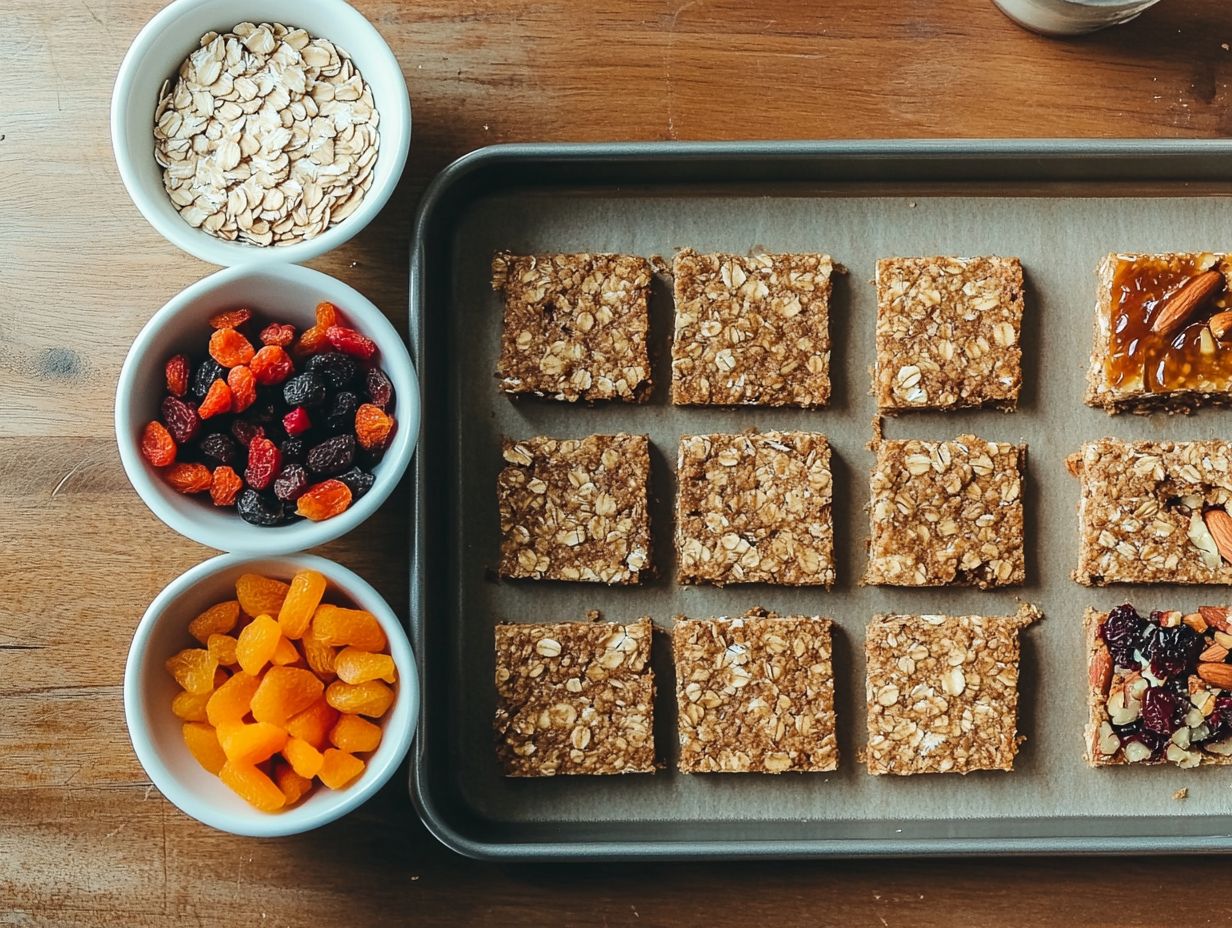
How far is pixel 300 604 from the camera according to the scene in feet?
4.82

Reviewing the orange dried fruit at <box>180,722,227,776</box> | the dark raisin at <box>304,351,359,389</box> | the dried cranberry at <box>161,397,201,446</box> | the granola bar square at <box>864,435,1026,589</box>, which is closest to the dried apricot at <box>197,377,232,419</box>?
the dried cranberry at <box>161,397,201,446</box>

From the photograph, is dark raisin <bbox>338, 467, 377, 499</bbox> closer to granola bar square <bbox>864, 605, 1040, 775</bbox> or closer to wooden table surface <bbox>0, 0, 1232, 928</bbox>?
wooden table surface <bbox>0, 0, 1232, 928</bbox>

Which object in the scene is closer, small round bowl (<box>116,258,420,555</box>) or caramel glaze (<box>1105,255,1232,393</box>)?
small round bowl (<box>116,258,420,555</box>)

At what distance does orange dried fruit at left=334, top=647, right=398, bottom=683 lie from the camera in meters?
1.46

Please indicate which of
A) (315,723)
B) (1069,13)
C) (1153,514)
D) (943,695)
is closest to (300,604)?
(315,723)

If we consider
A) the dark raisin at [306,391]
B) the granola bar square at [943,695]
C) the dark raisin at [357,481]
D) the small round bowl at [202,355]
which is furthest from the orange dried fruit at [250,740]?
the granola bar square at [943,695]

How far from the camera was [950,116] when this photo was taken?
1.70 meters

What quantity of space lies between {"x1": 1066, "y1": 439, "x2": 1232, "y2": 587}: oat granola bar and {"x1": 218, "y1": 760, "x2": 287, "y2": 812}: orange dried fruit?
4.21ft

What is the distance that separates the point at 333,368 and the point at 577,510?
A: 45 cm

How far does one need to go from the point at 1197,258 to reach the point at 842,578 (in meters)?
0.75

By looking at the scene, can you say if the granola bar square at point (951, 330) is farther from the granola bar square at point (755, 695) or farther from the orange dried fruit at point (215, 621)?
the orange dried fruit at point (215, 621)

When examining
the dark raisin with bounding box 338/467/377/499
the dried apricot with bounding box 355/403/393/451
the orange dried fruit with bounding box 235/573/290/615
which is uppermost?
the dried apricot with bounding box 355/403/393/451

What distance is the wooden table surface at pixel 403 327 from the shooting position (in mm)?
1682

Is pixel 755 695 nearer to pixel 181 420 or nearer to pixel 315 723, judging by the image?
pixel 315 723
